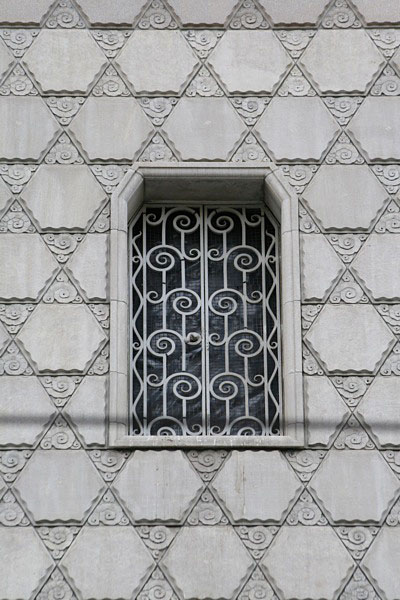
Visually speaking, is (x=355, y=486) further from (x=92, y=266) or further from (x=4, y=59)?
(x=4, y=59)

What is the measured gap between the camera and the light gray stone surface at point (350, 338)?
1340 cm

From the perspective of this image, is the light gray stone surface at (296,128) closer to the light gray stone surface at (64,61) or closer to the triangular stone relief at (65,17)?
the light gray stone surface at (64,61)

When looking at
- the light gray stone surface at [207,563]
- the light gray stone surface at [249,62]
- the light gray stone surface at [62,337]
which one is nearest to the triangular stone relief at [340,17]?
the light gray stone surface at [249,62]

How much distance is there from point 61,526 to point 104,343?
58.1 inches

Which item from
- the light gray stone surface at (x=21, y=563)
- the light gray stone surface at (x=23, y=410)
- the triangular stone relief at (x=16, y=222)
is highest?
the triangular stone relief at (x=16, y=222)

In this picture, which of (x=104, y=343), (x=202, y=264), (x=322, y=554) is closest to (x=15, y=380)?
(x=104, y=343)

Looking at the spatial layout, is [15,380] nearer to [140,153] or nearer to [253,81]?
[140,153]

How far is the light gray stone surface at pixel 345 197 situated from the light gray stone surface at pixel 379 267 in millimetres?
172

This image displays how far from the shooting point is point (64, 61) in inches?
565

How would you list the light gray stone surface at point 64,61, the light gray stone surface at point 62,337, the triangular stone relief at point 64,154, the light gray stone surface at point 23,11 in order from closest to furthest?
the light gray stone surface at point 62,337 < the triangular stone relief at point 64,154 < the light gray stone surface at point 64,61 < the light gray stone surface at point 23,11

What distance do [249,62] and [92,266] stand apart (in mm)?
2208

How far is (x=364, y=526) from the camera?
A: 42.2 ft

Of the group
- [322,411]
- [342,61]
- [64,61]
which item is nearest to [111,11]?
[64,61]

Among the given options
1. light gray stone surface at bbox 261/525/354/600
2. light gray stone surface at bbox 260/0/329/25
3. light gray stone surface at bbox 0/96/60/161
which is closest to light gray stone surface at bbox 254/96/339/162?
light gray stone surface at bbox 260/0/329/25
